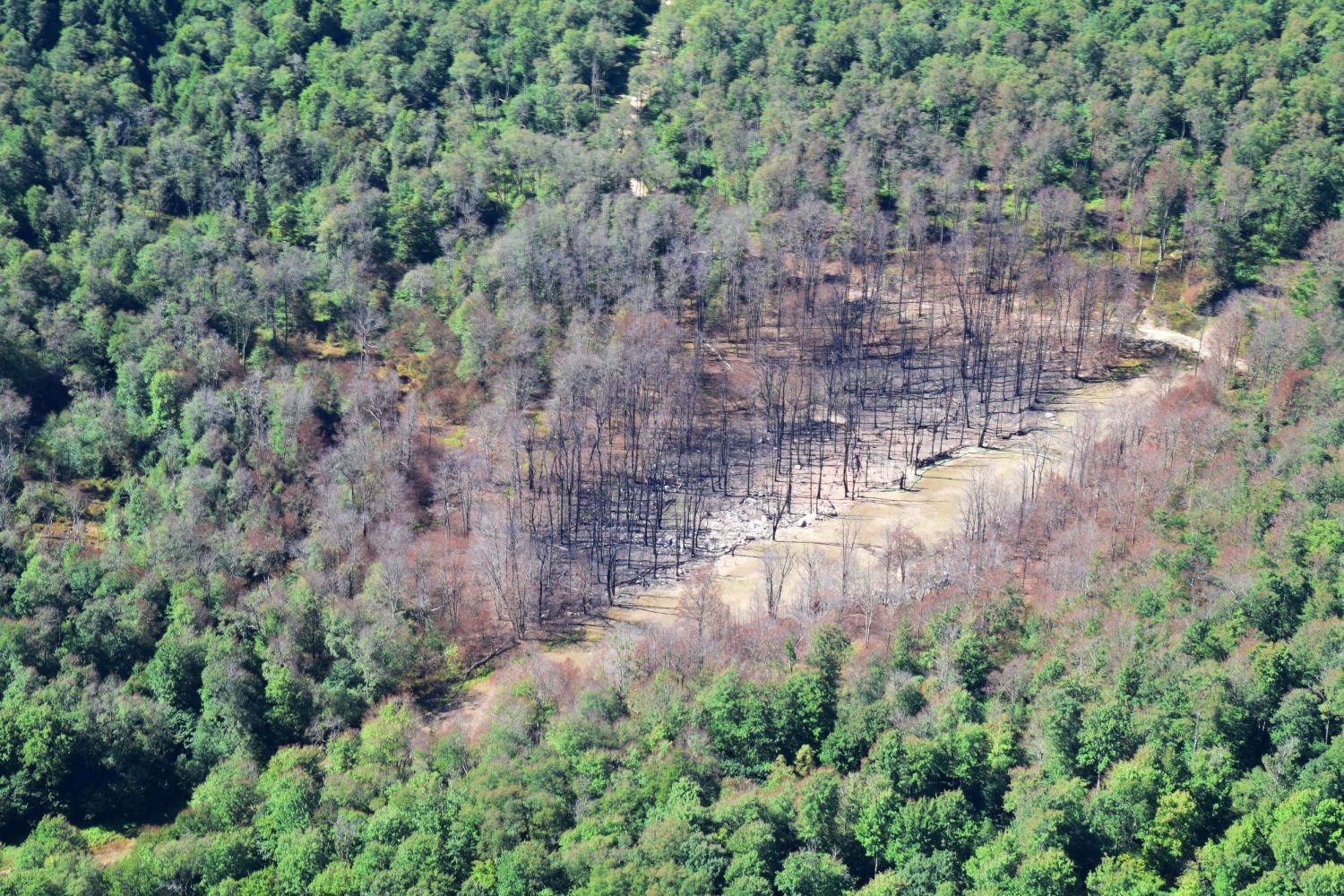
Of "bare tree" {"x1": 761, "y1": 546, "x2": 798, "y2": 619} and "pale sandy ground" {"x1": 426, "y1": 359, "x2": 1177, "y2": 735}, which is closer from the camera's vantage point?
"bare tree" {"x1": 761, "y1": 546, "x2": 798, "y2": 619}

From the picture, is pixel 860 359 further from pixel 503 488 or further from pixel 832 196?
pixel 503 488

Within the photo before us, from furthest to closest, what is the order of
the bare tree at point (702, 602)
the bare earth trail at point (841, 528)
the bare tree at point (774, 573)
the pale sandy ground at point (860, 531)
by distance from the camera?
the pale sandy ground at point (860, 531) < the bare earth trail at point (841, 528) < the bare tree at point (774, 573) < the bare tree at point (702, 602)

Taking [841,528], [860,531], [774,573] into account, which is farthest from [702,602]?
[860,531]

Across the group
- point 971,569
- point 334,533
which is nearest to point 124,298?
point 334,533

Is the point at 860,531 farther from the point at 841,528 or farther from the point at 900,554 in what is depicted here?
the point at 900,554

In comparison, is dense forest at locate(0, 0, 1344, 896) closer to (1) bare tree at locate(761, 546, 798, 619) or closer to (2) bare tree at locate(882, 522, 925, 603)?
(2) bare tree at locate(882, 522, 925, 603)

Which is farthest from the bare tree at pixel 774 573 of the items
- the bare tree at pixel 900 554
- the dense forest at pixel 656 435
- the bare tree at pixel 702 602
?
the bare tree at pixel 900 554

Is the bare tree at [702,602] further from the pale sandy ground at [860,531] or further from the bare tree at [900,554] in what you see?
the bare tree at [900,554]

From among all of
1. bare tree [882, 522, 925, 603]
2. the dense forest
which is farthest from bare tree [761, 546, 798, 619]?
bare tree [882, 522, 925, 603]
